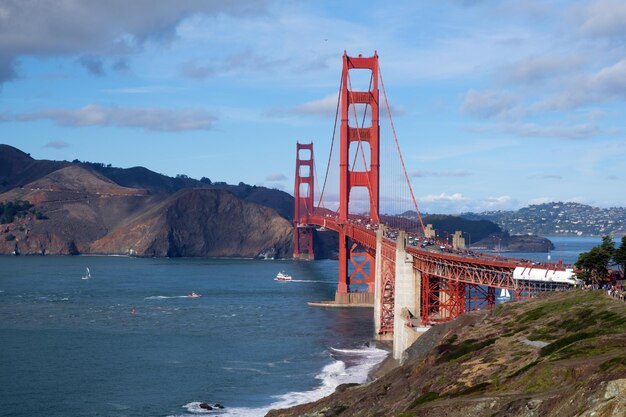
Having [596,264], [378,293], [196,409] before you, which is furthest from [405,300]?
[596,264]

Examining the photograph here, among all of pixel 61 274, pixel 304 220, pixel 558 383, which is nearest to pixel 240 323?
pixel 558 383

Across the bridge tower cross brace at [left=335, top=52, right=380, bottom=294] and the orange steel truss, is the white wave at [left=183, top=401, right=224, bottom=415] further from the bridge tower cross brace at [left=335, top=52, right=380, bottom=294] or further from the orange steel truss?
the bridge tower cross brace at [left=335, top=52, right=380, bottom=294]

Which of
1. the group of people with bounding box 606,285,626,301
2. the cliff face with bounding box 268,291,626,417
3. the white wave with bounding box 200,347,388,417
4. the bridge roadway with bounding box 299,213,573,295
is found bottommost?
the white wave with bounding box 200,347,388,417

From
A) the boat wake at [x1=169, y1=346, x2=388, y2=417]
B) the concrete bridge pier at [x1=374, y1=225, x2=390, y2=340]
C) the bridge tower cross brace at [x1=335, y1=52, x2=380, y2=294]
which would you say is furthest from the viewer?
the bridge tower cross brace at [x1=335, y1=52, x2=380, y2=294]

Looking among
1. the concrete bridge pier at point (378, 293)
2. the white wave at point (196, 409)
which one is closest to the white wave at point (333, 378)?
the white wave at point (196, 409)

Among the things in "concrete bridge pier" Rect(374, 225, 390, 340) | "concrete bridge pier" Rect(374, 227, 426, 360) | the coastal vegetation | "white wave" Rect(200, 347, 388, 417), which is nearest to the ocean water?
"white wave" Rect(200, 347, 388, 417)
